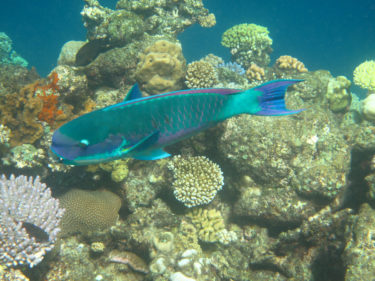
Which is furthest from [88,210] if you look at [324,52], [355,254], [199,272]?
[324,52]

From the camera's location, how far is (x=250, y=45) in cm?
1116

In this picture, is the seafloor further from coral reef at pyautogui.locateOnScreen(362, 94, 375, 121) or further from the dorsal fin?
the dorsal fin

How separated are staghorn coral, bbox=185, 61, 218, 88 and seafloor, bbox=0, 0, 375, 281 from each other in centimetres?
38

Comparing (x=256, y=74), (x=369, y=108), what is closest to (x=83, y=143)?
(x=369, y=108)

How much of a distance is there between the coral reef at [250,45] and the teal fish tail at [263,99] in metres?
9.95

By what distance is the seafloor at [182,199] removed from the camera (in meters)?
3.60

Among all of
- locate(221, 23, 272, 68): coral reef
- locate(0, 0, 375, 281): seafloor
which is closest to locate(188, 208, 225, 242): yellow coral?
locate(0, 0, 375, 281): seafloor

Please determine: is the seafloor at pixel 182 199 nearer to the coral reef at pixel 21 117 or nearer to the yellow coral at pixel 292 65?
the coral reef at pixel 21 117

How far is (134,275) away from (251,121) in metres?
3.86

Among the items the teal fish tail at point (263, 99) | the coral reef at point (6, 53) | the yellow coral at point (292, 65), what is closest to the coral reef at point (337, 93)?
the yellow coral at point (292, 65)

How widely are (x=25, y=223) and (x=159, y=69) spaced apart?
4.30 meters

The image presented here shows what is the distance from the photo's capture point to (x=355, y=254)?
3.44 meters

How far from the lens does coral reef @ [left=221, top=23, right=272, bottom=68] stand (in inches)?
438

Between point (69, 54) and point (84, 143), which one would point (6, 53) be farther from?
point (84, 143)
